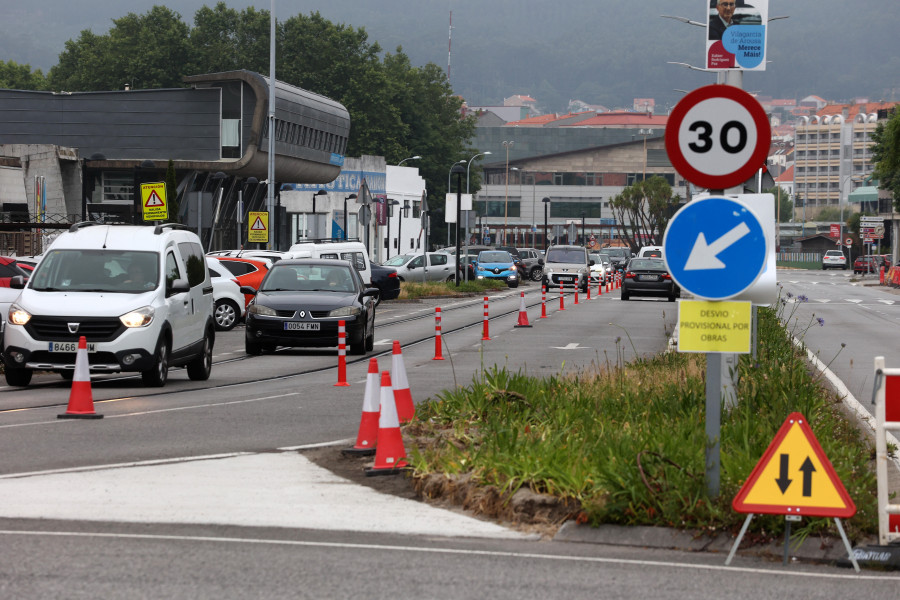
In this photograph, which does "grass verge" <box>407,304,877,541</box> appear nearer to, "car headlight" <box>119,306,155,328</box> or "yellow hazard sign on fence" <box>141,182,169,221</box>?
"car headlight" <box>119,306,155,328</box>

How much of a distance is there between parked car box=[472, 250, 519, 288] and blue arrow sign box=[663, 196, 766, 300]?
5353 cm

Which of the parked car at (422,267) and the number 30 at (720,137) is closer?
the number 30 at (720,137)

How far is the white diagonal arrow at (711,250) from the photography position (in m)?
7.67

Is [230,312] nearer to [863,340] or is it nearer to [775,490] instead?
[863,340]

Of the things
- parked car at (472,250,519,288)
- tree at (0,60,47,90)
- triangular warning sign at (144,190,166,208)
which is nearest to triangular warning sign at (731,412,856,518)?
triangular warning sign at (144,190,166,208)

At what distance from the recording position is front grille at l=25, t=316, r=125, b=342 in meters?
16.2

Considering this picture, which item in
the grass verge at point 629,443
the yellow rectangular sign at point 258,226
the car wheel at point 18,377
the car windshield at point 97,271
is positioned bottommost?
the car wheel at point 18,377

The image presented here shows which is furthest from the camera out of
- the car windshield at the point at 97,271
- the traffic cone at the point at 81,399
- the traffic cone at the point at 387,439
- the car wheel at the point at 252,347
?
the car wheel at the point at 252,347

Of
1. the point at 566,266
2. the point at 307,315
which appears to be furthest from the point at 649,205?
the point at 307,315

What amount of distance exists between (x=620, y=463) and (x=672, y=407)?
2523 millimetres

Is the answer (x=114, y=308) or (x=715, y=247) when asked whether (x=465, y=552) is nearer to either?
(x=715, y=247)

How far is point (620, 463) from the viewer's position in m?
8.30

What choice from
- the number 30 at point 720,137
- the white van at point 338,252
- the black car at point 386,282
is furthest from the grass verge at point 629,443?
the black car at point 386,282

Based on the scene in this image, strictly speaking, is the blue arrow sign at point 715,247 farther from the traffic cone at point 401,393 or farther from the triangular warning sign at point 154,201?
the triangular warning sign at point 154,201
